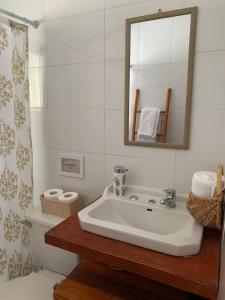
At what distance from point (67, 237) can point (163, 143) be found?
645 millimetres

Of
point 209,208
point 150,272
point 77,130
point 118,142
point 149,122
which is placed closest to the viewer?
point 150,272

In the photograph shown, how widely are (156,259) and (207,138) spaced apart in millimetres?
609

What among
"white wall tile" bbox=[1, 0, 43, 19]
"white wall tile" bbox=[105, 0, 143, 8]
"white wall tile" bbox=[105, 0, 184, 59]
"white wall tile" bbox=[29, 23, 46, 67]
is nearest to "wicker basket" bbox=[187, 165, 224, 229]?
"white wall tile" bbox=[105, 0, 184, 59]

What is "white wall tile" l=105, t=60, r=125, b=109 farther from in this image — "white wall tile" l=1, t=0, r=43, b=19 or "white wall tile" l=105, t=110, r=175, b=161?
"white wall tile" l=1, t=0, r=43, b=19

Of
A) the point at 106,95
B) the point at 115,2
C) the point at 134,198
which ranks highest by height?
the point at 115,2

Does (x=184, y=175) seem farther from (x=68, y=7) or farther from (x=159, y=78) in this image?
(x=68, y=7)

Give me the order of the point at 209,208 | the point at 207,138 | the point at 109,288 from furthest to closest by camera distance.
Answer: the point at 207,138
the point at 109,288
the point at 209,208

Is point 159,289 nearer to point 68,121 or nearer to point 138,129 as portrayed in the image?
point 138,129

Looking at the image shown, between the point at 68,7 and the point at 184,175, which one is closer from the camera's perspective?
the point at 184,175

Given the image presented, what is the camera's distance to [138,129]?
125 cm

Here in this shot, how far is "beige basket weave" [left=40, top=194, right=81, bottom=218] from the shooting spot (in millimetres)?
1354

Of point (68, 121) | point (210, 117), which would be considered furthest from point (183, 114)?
point (68, 121)

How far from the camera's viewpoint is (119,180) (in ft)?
4.04

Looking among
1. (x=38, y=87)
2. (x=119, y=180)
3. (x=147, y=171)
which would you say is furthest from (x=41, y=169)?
(x=147, y=171)
